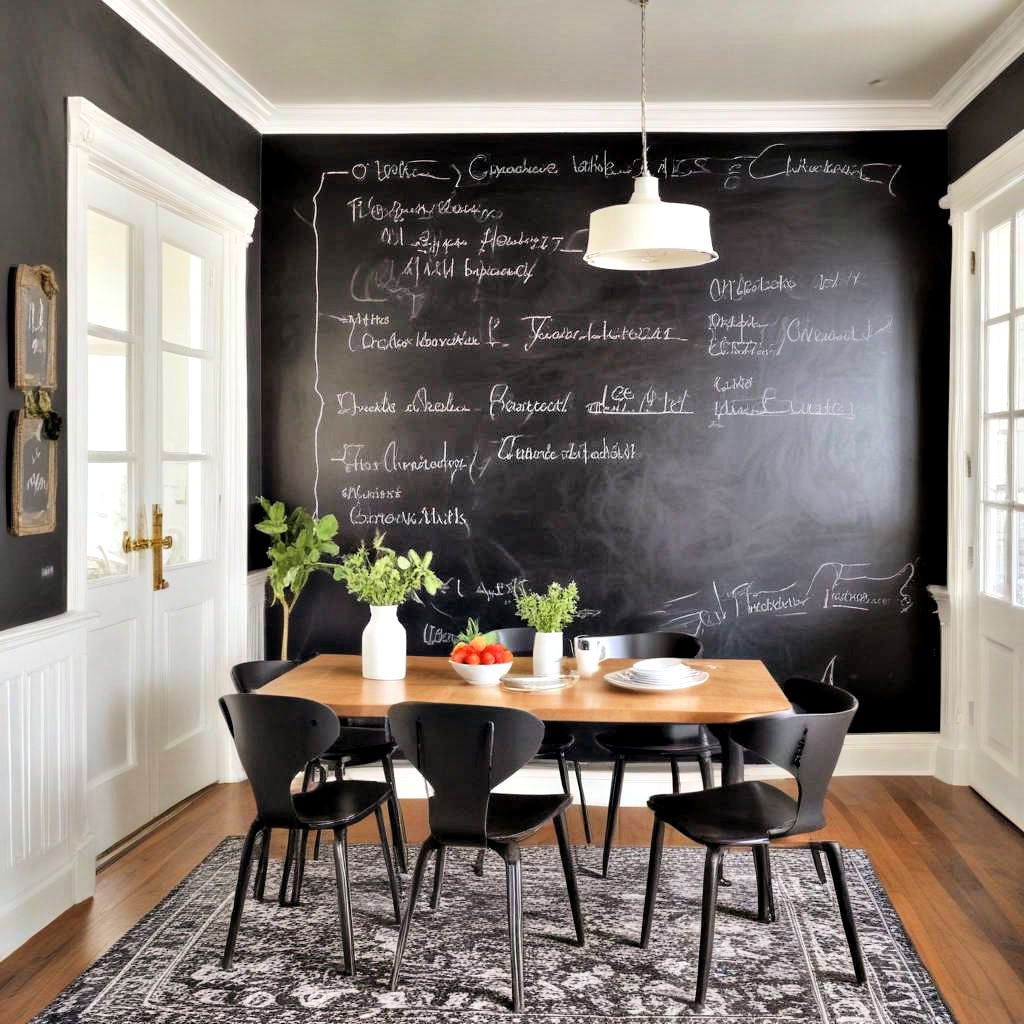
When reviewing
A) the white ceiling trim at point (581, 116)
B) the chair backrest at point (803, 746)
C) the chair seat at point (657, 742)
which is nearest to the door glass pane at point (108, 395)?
the white ceiling trim at point (581, 116)

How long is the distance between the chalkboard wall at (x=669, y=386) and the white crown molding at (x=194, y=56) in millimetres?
298

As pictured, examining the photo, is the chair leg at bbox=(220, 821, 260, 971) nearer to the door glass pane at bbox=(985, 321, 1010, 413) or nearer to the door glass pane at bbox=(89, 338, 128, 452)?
the door glass pane at bbox=(89, 338, 128, 452)

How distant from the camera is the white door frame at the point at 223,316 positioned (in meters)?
3.40

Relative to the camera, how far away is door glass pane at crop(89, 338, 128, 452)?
147 inches

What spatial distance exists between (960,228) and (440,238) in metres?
2.26

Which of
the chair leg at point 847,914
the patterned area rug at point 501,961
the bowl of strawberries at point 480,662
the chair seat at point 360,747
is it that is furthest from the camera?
the chair seat at point 360,747

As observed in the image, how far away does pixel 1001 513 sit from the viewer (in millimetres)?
4434

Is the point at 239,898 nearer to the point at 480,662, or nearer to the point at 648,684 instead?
the point at 480,662

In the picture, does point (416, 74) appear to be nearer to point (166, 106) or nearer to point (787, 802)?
point (166, 106)

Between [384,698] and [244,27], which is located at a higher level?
[244,27]

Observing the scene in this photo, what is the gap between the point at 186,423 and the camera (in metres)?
4.48

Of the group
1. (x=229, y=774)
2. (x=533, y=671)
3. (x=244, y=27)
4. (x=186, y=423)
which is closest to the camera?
(x=533, y=671)

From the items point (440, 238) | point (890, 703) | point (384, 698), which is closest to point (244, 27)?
point (440, 238)

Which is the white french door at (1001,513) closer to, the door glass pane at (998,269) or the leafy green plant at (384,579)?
the door glass pane at (998,269)
